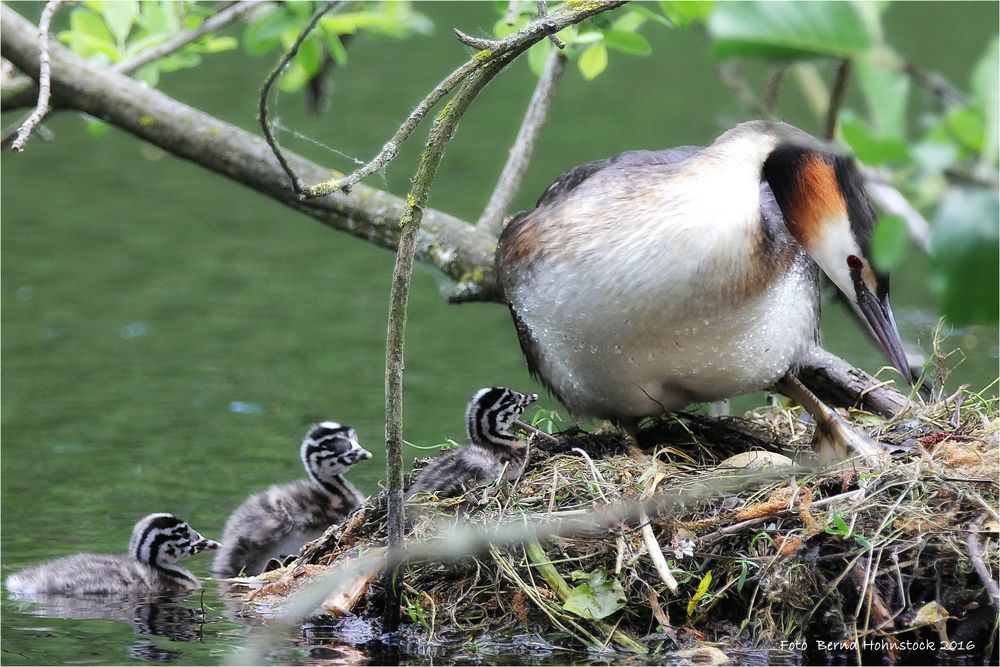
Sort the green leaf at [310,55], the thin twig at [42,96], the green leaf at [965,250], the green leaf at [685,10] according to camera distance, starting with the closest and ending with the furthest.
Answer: the green leaf at [965,250] → the thin twig at [42,96] → the green leaf at [685,10] → the green leaf at [310,55]

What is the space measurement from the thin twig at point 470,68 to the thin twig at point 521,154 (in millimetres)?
2142

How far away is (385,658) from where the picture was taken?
4.04 metres

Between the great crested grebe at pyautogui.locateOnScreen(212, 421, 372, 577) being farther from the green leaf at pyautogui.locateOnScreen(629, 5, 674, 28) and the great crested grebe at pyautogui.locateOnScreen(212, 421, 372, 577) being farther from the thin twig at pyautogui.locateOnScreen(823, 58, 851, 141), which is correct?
the thin twig at pyautogui.locateOnScreen(823, 58, 851, 141)

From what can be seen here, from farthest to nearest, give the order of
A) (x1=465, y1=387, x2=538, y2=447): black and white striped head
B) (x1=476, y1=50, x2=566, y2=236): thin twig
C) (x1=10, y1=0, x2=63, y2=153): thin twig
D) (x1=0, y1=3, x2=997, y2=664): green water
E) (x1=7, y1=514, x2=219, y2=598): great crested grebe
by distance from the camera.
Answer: (x1=0, y1=3, x2=997, y2=664): green water < (x1=476, y1=50, x2=566, y2=236): thin twig < (x1=465, y1=387, x2=538, y2=447): black and white striped head < (x1=7, y1=514, x2=219, y2=598): great crested grebe < (x1=10, y1=0, x2=63, y2=153): thin twig

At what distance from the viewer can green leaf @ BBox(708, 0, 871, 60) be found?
4.60 ft

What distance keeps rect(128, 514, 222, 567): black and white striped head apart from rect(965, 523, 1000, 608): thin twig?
9.27 ft

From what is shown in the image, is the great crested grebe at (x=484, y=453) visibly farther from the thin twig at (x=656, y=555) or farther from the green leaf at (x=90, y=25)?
the green leaf at (x=90, y=25)

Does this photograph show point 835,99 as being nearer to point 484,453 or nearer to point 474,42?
point 484,453

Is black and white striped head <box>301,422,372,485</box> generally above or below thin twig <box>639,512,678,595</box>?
below

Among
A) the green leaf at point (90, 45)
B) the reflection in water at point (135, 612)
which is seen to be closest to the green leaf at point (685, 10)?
the green leaf at point (90, 45)

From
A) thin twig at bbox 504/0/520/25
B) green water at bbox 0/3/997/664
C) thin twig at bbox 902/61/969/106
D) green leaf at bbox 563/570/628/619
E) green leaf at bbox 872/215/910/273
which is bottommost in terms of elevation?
green water at bbox 0/3/997/664

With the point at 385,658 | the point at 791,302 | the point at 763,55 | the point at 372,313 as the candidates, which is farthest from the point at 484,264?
the point at 763,55

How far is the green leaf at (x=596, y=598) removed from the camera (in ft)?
12.9

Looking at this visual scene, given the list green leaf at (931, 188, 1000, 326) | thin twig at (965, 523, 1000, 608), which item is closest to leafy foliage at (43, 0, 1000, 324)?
green leaf at (931, 188, 1000, 326)
